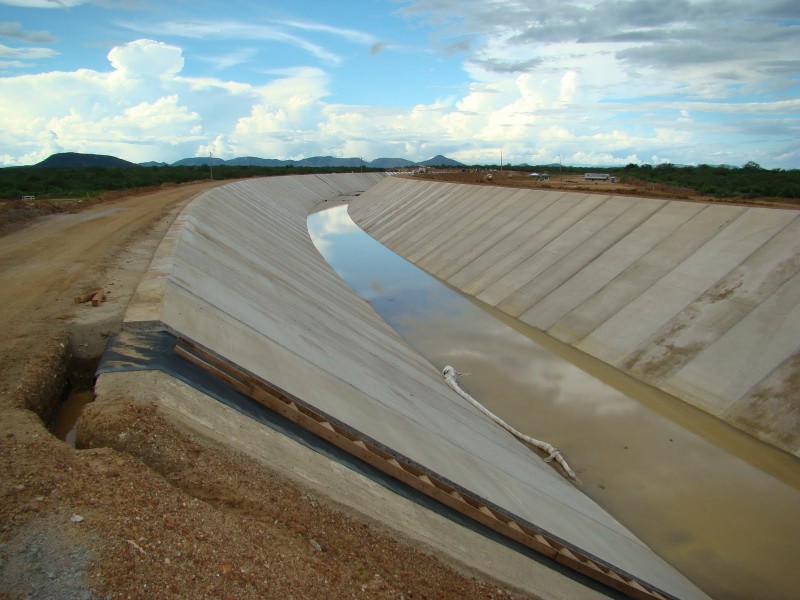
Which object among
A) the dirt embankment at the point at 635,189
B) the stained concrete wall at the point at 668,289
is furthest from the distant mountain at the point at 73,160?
the stained concrete wall at the point at 668,289

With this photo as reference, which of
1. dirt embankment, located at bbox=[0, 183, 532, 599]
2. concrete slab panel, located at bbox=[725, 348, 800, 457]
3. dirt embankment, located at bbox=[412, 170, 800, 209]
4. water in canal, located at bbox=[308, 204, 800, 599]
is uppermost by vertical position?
dirt embankment, located at bbox=[412, 170, 800, 209]

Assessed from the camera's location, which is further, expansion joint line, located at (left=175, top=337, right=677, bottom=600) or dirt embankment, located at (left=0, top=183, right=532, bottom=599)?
expansion joint line, located at (left=175, top=337, right=677, bottom=600)

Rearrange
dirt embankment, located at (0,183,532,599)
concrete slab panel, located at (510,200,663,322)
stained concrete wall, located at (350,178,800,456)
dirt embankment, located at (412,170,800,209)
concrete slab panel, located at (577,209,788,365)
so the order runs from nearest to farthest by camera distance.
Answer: dirt embankment, located at (0,183,532,599) < stained concrete wall, located at (350,178,800,456) < concrete slab panel, located at (577,209,788,365) < concrete slab panel, located at (510,200,663,322) < dirt embankment, located at (412,170,800,209)

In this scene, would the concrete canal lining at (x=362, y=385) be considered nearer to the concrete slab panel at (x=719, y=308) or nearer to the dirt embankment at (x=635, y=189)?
the concrete slab panel at (x=719, y=308)

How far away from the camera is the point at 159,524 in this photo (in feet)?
12.4

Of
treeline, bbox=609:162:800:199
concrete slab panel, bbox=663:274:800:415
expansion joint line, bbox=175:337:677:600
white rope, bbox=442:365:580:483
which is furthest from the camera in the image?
treeline, bbox=609:162:800:199

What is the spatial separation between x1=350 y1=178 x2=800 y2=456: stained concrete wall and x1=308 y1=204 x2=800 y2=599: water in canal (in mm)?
994

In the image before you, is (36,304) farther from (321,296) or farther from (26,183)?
(26,183)

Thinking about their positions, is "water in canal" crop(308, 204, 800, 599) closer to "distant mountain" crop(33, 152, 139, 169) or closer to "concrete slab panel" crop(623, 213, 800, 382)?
"concrete slab panel" crop(623, 213, 800, 382)

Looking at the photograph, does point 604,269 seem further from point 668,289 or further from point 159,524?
point 159,524

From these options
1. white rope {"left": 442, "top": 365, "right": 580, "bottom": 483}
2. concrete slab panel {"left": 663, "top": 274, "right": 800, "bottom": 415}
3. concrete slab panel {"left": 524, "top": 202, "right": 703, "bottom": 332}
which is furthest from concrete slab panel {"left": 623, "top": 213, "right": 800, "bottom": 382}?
white rope {"left": 442, "top": 365, "right": 580, "bottom": 483}

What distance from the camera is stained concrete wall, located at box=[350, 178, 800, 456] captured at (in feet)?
38.1

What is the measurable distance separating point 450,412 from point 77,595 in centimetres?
731

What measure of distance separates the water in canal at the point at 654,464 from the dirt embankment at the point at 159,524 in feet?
15.7
